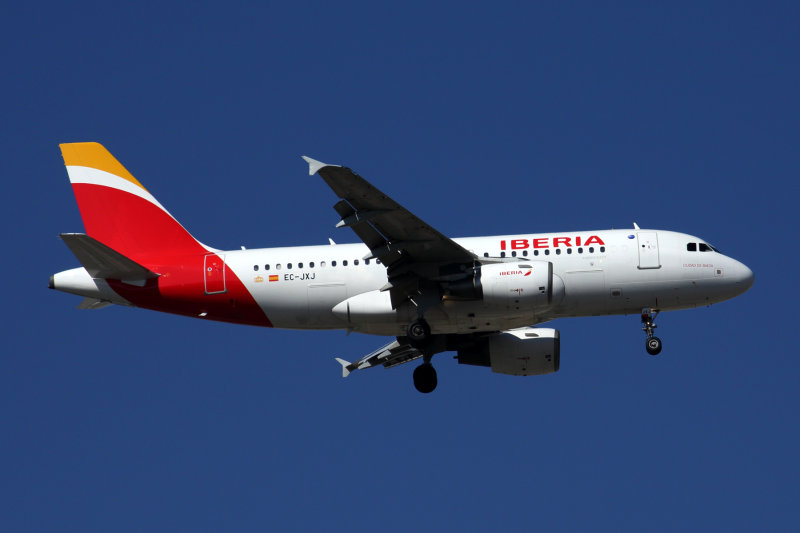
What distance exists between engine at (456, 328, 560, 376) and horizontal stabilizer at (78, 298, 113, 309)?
13.4 m

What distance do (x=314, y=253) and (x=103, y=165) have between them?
30.7ft

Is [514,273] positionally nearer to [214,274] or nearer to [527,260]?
[527,260]

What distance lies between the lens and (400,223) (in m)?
37.6

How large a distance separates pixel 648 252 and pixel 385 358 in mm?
11455

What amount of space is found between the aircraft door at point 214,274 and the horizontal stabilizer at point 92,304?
378 cm

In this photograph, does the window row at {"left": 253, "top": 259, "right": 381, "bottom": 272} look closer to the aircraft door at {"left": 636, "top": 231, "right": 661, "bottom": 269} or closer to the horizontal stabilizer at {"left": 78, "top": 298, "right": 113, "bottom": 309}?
the horizontal stabilizer at {"left": 78, "top": 298, "right": 113, "bottom": 309}

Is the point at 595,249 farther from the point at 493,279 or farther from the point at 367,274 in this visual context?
the point at 367,274

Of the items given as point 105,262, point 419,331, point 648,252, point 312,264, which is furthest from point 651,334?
point 105,262

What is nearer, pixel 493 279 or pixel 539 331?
pixel 493 279

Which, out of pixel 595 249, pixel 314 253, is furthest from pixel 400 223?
pixel 595 249

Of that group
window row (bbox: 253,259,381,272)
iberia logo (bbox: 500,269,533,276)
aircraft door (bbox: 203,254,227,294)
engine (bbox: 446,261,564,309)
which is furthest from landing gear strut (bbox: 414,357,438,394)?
aircraft door (bbox: 203,254,227,294)

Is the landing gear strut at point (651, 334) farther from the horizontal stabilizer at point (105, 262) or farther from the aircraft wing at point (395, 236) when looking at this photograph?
the horizontal stabilizer at point (105, 262)

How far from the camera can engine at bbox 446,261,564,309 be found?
38.0m

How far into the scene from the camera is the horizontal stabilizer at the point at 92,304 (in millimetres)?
41531
